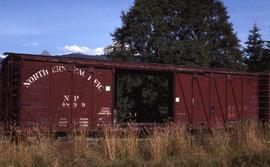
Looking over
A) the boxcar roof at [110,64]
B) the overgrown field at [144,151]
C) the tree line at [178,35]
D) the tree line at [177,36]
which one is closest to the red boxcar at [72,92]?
the boxcar roof at [110,64]

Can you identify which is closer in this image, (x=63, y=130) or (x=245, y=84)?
(x=63, y=130)

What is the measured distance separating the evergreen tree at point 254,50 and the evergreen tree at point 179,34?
8.92m

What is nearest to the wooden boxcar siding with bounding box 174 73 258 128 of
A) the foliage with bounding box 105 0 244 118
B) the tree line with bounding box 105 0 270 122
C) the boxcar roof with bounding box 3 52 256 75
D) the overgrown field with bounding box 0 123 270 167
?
the boxcar roof with bounding box 3 52 256 75

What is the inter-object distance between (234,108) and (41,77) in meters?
10.5

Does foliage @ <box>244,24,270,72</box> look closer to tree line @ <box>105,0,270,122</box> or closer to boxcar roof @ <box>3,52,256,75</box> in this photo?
tree line @ <box>105,0,270,122</box>

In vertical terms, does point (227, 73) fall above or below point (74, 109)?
above

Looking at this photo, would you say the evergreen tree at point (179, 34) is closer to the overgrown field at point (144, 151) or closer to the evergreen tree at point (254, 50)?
the evergreen tree at point (254, 50)

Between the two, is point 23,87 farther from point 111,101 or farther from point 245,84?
point 245,84

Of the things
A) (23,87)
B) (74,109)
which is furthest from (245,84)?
(23,87)

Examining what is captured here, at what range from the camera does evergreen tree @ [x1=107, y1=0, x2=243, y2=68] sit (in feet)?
125

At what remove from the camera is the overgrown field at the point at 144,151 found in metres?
10.7

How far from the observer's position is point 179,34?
3975 centimetres

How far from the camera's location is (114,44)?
39.6 metres

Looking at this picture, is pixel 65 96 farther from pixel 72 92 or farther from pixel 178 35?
pixel 178 35
